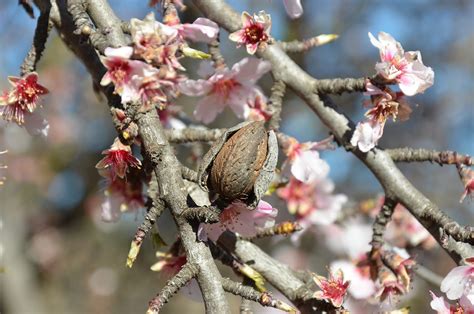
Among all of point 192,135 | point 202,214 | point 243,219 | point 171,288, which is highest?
point 192,135

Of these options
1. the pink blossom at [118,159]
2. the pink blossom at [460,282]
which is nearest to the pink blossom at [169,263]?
the pink blossom at [118,159]

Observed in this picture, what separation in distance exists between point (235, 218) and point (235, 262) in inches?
4.2

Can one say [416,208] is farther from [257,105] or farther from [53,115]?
[53,115]

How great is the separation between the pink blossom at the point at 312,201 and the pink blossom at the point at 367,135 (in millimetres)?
647

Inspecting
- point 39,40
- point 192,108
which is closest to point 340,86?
point 39,40

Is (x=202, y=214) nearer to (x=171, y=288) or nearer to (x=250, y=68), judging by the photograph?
(x=171, y=288)

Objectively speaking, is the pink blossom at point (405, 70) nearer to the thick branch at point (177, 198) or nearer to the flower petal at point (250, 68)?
the flower petal at point (250, 68)

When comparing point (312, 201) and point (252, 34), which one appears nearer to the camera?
point (252, 34)

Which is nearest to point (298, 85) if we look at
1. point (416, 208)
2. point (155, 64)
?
point (416, 208)

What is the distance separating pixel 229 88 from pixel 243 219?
1.45ft

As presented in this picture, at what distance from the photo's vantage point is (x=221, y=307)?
117 centimetres

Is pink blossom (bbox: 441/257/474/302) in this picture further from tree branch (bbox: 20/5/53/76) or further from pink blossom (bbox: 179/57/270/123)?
tree branch (bbox: 20/5/53/76)

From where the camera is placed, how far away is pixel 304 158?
6.14ft

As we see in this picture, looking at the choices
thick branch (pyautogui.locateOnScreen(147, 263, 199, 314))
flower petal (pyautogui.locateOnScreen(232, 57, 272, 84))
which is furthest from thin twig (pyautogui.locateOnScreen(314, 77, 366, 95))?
thick branch (pyautogui.locateOnScreen(147, 263, 199, 314))
